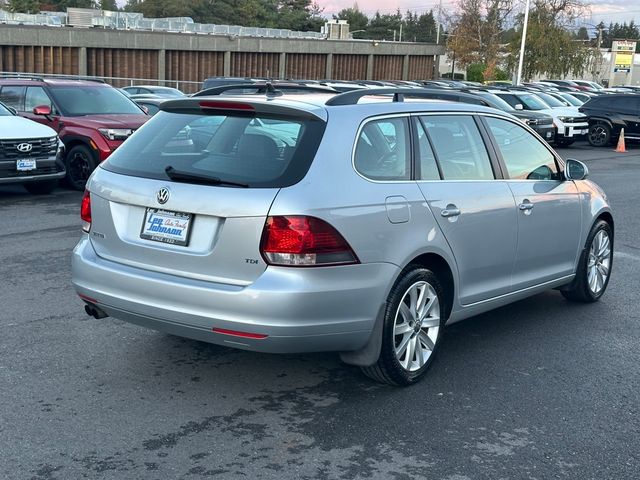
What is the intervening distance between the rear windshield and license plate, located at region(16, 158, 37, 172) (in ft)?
24.4

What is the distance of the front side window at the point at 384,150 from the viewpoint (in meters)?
4.84

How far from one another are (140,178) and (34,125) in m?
8.55

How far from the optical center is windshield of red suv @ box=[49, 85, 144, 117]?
14220 mm

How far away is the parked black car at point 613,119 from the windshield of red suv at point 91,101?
17.8 m

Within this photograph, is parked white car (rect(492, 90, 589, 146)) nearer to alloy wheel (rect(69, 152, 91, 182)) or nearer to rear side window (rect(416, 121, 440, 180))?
alloy wheel (rect(69, 152, 91, 182))

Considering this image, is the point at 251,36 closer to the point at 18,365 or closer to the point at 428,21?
the point at 18,365

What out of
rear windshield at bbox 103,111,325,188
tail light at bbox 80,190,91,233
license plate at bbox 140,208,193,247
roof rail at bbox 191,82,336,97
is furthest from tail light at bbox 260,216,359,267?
tail light at bbox 80,190,91,233

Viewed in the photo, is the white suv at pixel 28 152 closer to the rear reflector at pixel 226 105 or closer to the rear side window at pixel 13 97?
the rear side window at pixel 13 97

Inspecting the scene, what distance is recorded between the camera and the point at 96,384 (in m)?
5.04

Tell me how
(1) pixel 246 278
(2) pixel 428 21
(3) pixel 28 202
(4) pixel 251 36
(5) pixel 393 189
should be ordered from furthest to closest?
(2) pixel 428 21 → (4) pixel 251 36 → (3) pixel 28 202 → (5) pixel 393 189 → (1) pixel 246 278

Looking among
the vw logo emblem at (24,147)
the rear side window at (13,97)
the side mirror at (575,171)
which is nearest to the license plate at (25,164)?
the vw logo emblem at (24,147)

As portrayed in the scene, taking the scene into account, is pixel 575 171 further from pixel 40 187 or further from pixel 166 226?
pixel 40 187

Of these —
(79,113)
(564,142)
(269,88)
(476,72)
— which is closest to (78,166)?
(79,113)

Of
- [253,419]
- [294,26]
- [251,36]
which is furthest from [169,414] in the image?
Answer: [294,26]
